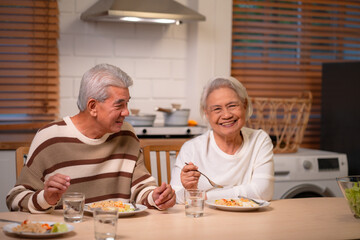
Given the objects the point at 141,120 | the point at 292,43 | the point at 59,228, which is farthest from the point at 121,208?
the point at 292,43

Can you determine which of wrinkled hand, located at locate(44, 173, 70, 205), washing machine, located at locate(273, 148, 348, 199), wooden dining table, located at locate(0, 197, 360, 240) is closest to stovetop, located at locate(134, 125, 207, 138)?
washing machine, located at locate(273, 148, 348, 199)

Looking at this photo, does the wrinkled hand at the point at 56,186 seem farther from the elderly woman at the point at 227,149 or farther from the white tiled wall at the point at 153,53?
the white tiled wall at the point at 153,53

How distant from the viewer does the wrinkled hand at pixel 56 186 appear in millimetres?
1761

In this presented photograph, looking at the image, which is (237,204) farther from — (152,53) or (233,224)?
(152,53)

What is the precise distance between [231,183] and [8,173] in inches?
54.8

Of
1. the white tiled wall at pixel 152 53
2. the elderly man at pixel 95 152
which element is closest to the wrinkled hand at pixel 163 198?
the elderly man at pixel 95 152

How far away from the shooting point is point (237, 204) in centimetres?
205

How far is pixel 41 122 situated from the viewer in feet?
12.2

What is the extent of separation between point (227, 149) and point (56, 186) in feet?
3.14

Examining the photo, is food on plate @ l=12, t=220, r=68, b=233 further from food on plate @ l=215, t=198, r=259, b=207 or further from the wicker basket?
the wicker basket

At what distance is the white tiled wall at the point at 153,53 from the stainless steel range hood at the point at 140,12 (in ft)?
0.58

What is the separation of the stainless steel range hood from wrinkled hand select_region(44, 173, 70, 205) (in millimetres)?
1784

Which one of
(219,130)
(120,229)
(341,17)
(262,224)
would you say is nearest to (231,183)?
(219,130)

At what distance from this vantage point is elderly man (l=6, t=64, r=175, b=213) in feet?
6.91
